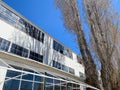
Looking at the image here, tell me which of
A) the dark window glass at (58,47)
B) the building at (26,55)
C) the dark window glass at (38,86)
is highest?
the dark window glass at (58,47)

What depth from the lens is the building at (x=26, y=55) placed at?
400 inches

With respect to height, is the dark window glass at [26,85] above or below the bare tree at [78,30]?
below

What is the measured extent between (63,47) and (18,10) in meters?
8.49

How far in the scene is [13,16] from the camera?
1245cm

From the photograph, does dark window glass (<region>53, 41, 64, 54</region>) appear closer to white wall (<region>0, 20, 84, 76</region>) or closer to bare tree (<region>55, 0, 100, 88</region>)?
white wall (<region>0, 20, 84, 76</region>)

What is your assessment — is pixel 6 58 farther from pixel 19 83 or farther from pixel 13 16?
pixel 13 16

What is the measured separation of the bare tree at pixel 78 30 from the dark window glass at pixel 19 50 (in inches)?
153

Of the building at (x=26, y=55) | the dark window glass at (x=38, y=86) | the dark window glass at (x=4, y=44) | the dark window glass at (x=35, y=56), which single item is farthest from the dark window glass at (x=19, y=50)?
the dark window glass at (x=38, y=86)

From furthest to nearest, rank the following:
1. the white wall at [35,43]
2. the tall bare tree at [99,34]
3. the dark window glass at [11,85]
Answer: the white wall at [35,43], the tall bare tree at [99,34], the dark window glass at [11,85]

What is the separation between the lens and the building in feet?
33.3

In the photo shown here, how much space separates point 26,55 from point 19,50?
87cm

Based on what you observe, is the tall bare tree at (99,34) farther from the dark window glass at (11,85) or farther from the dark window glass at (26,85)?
the dark window glass at (11,85)

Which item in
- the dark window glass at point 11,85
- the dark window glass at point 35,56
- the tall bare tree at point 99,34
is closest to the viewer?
the dark window glass at point 11,85

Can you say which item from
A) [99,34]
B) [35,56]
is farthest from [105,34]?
[35,56]
